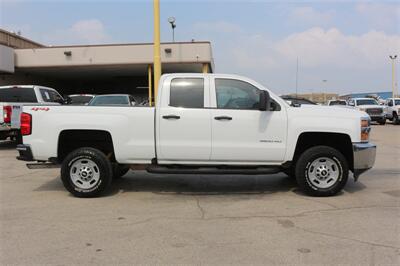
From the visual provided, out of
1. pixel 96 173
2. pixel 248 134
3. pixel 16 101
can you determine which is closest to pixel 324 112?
pixel 248 134

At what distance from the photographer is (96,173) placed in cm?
700

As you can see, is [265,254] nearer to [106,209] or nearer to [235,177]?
[106,209]

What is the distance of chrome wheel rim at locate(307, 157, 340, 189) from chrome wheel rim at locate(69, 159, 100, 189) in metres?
3.51

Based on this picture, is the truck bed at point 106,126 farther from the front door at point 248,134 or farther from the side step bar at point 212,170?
the front door at point 248,134

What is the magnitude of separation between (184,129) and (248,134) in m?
1.02

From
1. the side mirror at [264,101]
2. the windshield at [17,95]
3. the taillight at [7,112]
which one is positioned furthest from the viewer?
the windshield at [17,95]

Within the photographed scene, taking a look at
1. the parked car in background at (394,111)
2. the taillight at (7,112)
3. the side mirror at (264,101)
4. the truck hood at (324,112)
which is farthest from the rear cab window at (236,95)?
the parked car in background at (394,111)

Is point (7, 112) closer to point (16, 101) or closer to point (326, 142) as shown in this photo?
point (16, 101)

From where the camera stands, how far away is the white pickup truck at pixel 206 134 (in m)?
6.85

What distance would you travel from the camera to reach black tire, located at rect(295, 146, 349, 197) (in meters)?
6.89

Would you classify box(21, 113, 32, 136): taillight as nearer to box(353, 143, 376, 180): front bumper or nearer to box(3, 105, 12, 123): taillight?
box(353, 143, 376, 180): front bumper

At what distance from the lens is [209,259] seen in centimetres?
431

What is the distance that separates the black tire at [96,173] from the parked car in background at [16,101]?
21.2 feet

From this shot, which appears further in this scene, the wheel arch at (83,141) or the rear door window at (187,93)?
the wheel arch at (83,141)
